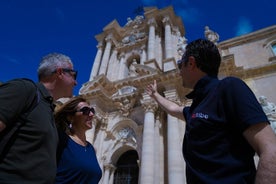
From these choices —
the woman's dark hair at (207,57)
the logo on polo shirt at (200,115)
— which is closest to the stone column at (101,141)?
the woman's dark hair at (207,57)

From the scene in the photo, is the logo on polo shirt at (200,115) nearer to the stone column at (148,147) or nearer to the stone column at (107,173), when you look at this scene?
the stone column at (148,147)

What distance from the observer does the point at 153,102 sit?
1057 centimetres

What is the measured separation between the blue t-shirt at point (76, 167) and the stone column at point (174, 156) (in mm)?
5999

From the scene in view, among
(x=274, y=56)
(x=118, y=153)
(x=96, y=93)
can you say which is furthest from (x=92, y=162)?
(x=274, y=56)

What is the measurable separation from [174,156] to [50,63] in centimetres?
714

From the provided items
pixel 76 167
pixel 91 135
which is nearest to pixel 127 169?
pixel 91 135

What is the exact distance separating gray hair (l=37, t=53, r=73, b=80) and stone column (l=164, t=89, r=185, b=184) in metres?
6.70

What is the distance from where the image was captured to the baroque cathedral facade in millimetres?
9227

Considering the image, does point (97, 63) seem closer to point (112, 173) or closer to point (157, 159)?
point (112, 173)

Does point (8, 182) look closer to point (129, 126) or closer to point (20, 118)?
point (20, 118)

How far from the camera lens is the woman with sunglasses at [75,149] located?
2365mm

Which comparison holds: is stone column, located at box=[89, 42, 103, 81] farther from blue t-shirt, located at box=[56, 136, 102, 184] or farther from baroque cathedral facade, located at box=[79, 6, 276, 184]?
A: blue t-shirt, located at box=[56, 136, 102, 184]

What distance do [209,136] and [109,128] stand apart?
1110 cm

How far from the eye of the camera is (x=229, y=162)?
1558 millimetres
